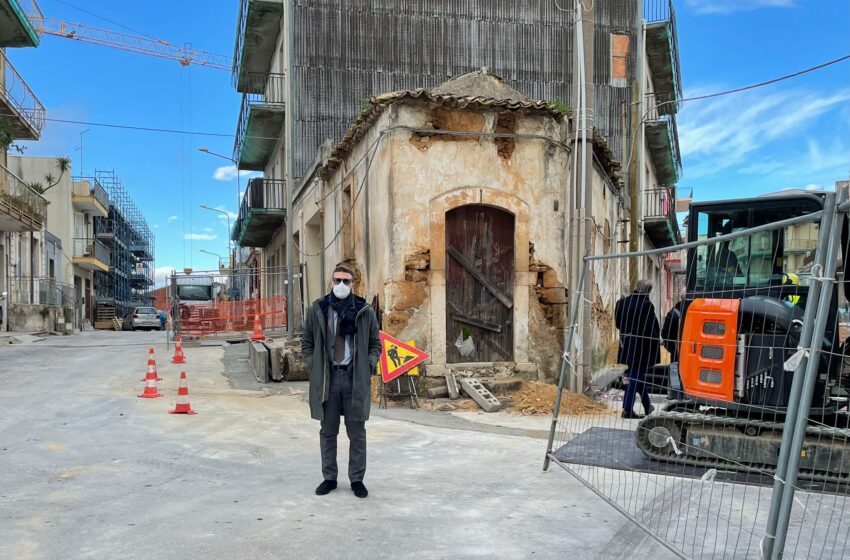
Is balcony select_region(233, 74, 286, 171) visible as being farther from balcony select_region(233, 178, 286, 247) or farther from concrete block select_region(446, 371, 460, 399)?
concrete block select_region(446, 371, 460, 399)

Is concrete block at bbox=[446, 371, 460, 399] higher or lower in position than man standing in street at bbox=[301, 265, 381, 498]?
lower

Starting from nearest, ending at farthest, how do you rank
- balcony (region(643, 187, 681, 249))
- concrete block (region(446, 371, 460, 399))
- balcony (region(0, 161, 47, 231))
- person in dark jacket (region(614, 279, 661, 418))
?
person in dark jacket (region(614, 279, 661, 418))
concrete block (region(446, 371, 460, 399))
balcony (region(0, 161, 47, 231))
balcony (region(643, 187, 681, 249))

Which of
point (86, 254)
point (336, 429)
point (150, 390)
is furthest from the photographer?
point (86, 254)

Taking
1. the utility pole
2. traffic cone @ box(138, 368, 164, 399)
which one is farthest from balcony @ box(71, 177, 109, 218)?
traffic cone @ box(138, 368, 164, 399)

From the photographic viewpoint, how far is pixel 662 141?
26.1 m

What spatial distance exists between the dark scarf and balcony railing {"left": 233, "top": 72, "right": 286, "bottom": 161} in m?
18.3

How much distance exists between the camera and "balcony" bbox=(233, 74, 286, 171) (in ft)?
74.7

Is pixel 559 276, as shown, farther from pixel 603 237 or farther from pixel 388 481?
pixel 388 481

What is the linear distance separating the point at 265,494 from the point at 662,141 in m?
23.8

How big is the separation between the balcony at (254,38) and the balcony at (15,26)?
261 inches

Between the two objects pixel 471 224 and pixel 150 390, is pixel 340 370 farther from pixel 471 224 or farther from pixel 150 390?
pixel 150 390

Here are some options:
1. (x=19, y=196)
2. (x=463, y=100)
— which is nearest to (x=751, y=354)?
(x=463, y=100)

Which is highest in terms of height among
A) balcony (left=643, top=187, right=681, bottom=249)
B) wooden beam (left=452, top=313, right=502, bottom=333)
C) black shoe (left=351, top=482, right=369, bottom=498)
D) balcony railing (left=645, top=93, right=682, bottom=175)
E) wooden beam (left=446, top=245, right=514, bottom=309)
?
balcony railing (left=645, top=93, right=682, bottom=175)

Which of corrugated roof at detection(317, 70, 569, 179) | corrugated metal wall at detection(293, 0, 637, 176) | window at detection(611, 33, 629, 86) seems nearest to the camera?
corrugated roof at detection(317, 70, 569, 179)
